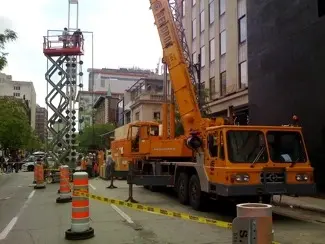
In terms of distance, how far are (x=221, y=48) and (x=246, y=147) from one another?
22724mm

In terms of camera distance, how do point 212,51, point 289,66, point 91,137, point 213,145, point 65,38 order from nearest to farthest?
point 213,145 → point 289,66 → point 65,38 → point 212,51 → point 91,137

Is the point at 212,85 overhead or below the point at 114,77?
below

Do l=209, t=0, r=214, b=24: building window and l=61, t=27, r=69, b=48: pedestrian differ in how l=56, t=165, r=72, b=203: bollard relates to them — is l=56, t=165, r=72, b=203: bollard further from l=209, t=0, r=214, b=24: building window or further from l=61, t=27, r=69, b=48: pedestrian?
l=209, t=0, r=214, b=24: building window

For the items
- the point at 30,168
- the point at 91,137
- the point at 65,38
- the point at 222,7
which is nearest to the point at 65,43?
the point at 65,38

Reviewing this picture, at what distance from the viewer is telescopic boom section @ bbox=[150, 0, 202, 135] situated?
590 inches

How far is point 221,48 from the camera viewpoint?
33.2 m

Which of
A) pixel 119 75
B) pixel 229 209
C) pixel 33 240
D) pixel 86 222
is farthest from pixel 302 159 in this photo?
pixel 119 75

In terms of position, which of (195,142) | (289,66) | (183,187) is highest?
(289,66)

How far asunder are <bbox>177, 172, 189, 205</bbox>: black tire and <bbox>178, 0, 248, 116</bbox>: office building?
11.9 metres

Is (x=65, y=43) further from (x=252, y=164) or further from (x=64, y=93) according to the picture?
(x=252, y=164)

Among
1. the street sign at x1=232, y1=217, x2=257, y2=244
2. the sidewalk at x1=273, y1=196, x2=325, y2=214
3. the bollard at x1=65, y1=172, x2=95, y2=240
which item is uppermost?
the street sign at x1=232, y1=217, x2=257, y2=244

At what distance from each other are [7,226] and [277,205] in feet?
27.4

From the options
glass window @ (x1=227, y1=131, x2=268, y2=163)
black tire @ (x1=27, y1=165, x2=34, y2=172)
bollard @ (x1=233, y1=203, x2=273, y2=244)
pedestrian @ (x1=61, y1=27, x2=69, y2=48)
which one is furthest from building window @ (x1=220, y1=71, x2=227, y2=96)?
bollard @ (x1=233, y1=203, x2=273, y2=244)

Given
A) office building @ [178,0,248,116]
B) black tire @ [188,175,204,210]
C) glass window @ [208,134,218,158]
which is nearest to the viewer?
glass window @ [208,134,218,158]
